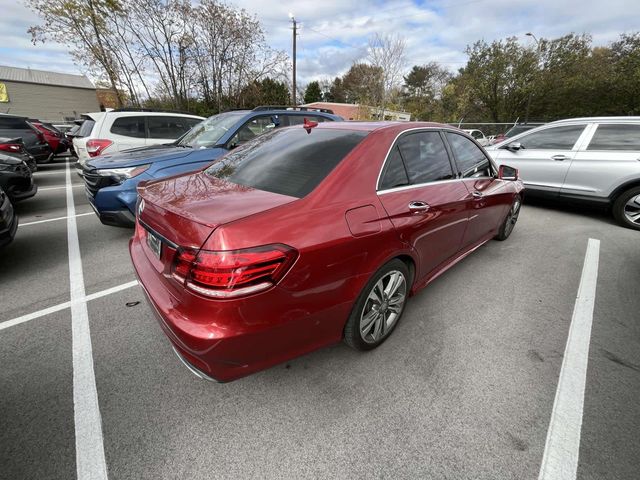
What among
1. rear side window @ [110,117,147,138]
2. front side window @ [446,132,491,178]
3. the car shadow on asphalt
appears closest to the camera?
front side window @ [446,132,491,178]

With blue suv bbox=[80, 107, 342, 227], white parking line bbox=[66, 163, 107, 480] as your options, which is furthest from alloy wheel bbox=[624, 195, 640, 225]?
white parking line bbox=[66, 163, 107, 480]

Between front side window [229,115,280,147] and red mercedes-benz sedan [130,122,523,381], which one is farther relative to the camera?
front side window [229,115,280,147]

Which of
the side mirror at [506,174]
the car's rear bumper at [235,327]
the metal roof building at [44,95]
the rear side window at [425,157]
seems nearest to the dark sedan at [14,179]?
the car's rear bumper at [235,327]

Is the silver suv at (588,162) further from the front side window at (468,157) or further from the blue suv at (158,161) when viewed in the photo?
the blue suv at (158,161)

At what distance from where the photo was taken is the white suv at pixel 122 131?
6172 millimetres

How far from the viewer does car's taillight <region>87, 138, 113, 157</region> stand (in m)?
6.06

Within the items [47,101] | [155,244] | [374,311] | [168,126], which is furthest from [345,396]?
[47,101]

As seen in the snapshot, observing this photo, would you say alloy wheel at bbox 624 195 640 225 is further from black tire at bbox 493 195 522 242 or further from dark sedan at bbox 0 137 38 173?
dark sedan at bbox 0 137 38 173

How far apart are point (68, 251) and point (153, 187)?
279 cm

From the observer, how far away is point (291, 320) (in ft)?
5.27

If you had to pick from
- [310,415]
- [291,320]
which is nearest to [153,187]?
[291,320]

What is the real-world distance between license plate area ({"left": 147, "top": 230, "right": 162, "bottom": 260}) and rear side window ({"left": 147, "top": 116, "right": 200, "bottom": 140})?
20.1 ft

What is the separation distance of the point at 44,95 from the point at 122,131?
55.2 meters

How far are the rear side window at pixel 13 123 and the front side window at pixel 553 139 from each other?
13.9 meters
